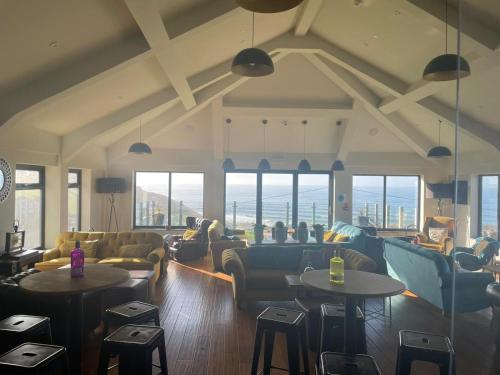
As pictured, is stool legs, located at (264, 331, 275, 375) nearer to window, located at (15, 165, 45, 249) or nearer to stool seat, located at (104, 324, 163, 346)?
stool seat, located at (104, 324, 163, 346)

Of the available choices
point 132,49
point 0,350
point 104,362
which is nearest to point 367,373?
point 104,362

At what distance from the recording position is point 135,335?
8.45 ft

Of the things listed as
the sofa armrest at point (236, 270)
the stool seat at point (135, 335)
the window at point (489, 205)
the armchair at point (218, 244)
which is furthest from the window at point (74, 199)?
the window at point (489, 205)

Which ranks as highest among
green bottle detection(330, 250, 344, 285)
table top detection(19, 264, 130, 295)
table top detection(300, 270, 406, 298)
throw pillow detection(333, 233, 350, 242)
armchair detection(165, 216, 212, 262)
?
green bottle detection(330, 250, 344, 285)

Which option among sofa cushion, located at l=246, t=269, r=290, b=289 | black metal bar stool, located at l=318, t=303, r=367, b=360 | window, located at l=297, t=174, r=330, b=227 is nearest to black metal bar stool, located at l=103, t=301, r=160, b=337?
black metal bar stool, located at l=318, t=303, r=367, b=360

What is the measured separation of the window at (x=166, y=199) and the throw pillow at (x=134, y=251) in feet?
13.0

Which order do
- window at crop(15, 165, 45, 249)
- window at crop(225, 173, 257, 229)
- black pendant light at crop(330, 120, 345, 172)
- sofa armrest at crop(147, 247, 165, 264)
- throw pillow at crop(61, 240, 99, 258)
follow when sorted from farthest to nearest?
window at crop(225, 173, 257, 229) → black pendant light at crop(330, 120, 345, 172) → window at crop(15, 165, 45, 249) → throw pillow at crop(61, 240, 99, 258) → sofa armrest at crop(147, 247, 165, 264)

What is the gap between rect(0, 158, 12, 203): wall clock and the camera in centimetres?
556

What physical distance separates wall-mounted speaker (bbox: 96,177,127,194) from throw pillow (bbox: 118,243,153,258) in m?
3.28

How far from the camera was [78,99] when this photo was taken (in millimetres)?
6105

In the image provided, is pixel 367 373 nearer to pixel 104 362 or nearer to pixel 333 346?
pixel 333 346

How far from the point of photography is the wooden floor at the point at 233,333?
3.56 m

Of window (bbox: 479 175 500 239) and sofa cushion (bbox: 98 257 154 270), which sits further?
window (bbox: 479 175 500 239)

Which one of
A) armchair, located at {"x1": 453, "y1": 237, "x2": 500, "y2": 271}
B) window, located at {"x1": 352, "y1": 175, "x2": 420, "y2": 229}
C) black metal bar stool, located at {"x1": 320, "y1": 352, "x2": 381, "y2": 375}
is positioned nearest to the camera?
black metal bar stool, located at {"x1": 320, "y1": 352, "x2": 381, "y2": 375}
